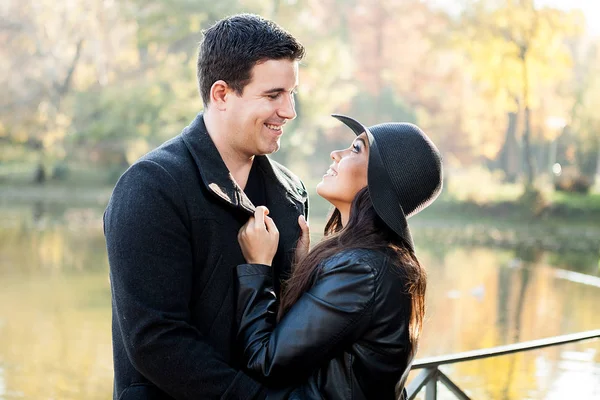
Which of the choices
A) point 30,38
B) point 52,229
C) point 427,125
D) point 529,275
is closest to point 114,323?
point 529,275

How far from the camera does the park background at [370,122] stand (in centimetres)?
866

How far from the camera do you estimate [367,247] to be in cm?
156

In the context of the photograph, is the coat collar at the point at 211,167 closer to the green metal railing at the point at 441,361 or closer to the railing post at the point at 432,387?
the green metal railing at the point at 441,361

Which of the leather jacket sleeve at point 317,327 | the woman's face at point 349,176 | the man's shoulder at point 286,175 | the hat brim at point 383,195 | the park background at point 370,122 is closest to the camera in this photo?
the leather jacket sleeve at point 317,327

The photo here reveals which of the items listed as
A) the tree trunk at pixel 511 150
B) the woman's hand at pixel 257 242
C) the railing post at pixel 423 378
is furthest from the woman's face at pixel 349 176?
the tree trunk at pixel 511 150

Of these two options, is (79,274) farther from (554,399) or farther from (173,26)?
(173,26)

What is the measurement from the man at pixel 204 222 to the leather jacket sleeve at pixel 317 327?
8 cm

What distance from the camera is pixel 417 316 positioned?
1.61m

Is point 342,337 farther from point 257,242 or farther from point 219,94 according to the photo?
point 219,94

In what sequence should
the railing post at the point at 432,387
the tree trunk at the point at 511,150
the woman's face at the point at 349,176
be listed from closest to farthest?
the woman's face at the point at 349,176 → the railing post at the point at 432,387 → the tree trunk at the point at 511,150

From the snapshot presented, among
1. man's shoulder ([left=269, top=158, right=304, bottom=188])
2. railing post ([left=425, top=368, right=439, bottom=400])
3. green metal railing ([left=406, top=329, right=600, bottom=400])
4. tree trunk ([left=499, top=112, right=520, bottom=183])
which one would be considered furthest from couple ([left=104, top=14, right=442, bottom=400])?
tree trunk ([left=499, top=112, right=520, bottom=183])

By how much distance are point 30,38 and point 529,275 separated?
1530 cm

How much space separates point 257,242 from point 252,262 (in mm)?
43

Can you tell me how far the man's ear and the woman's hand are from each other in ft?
0.86
